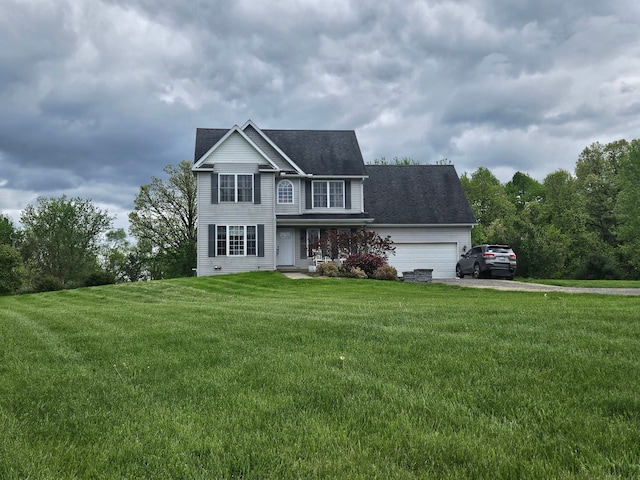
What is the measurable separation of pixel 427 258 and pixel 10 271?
29213 millimetres

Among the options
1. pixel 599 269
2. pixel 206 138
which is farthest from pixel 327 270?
pixel 599 269

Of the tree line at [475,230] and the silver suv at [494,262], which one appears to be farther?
the tree line at [475,230]

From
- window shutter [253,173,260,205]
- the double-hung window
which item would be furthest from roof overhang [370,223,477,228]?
the double-hung window

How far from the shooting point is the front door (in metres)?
26.5

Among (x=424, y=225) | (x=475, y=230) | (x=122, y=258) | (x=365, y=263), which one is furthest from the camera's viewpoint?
(x=122, y=258)

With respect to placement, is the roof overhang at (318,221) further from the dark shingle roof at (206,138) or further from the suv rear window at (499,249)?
the suv rear window at (499,249)

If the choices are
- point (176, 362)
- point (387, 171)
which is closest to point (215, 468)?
point (176, 362)

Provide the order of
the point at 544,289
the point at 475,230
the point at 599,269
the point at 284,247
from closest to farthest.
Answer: the point at 544,289, the point at 284,247, the point at 599,269, the point at 475,230

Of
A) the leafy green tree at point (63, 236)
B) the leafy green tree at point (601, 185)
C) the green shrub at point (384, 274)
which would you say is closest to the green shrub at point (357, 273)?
the green shrub at point (384, 274)

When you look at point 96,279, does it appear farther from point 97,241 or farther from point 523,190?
point 523,190

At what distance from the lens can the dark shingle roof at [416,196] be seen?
27.9 meters

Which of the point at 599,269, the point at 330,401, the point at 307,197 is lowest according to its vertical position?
the point at 330,401

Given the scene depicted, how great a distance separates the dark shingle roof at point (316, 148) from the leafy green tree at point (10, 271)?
17.9 meters

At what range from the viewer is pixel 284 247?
87.0 feet
